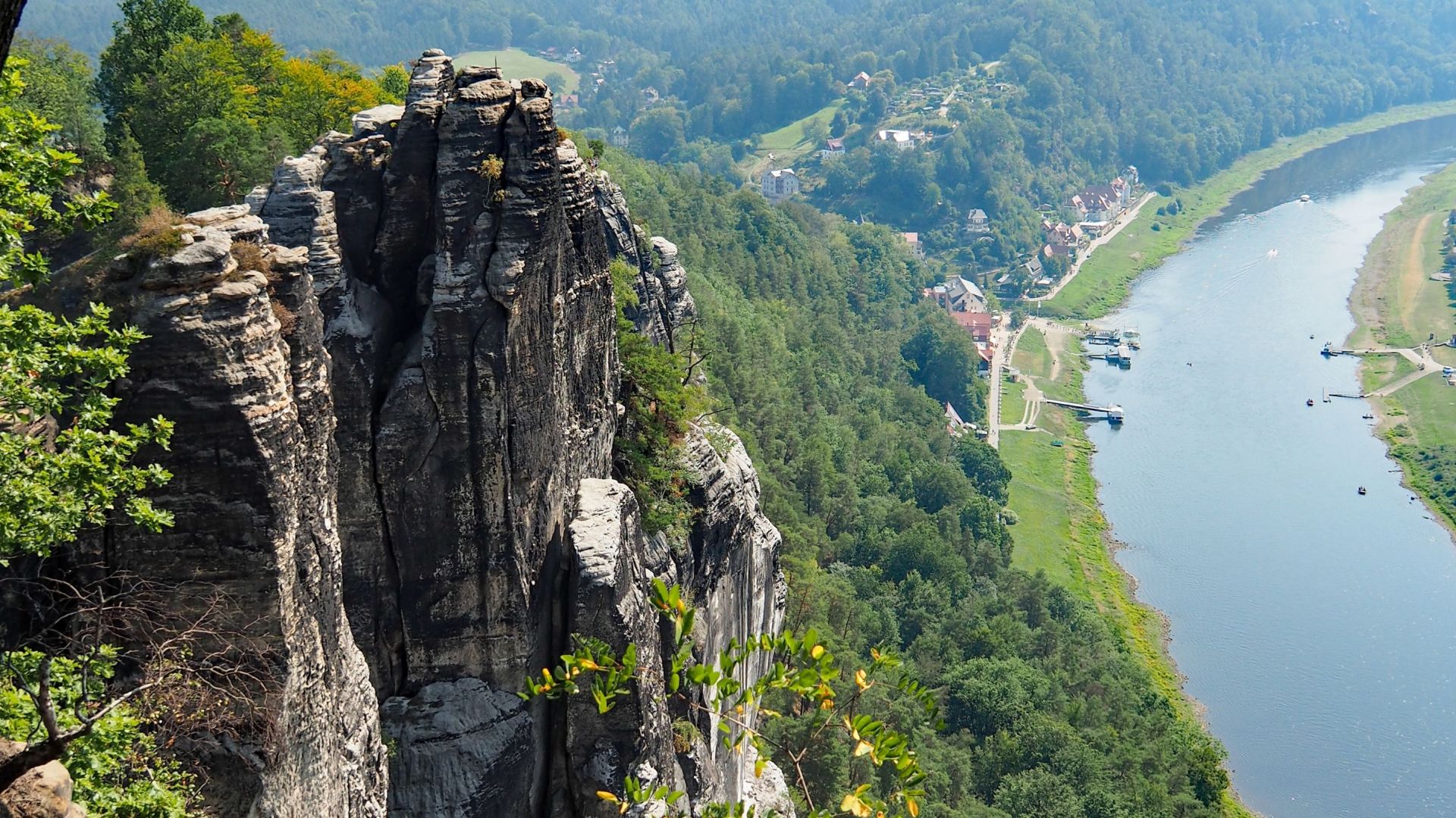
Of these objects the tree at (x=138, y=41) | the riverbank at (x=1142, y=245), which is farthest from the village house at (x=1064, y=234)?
the tree at (x=138, y=41)

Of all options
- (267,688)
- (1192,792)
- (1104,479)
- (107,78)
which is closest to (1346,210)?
(1104,479)

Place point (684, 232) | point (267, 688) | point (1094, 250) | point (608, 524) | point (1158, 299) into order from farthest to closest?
1. point (1094, 250)
2. point (1158, 299)
3. point (684, 232)
4. point (608, 524)
5. point (267, 688)

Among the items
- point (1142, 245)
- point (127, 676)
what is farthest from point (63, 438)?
point (1142, 245)

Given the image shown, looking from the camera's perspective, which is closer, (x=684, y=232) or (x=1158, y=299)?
(x=684, y=232)

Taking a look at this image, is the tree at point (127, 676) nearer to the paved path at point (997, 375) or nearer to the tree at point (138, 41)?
the tree at point (138, 41)

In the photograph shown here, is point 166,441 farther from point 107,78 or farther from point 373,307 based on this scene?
point 107,78

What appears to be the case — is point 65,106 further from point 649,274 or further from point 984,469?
point 984,469
